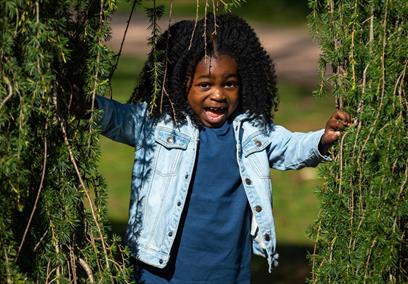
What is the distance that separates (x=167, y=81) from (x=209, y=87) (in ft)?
0.53

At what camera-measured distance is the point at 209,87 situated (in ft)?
13.5

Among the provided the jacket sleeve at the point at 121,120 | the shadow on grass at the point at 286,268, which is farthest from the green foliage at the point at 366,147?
the shadow on grass at the point at 286,268

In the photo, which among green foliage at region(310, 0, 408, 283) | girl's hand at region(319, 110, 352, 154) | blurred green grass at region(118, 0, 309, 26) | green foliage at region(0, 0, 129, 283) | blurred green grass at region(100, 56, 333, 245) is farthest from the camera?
blurred green grass at region(118, 0, 309, 26)

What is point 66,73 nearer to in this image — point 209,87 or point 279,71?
point 209,87

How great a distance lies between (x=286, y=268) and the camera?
7000mm

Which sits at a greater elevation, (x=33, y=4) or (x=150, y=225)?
(x=33, y=4)

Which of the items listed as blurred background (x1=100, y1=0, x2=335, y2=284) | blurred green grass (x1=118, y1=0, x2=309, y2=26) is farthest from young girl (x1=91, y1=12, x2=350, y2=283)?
blurred green grass (x1=118, y1=0, x2=309, y2=26)

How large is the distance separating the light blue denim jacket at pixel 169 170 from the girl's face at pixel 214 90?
67 millimetres

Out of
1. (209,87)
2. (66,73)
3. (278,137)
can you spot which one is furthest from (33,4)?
(278,137)

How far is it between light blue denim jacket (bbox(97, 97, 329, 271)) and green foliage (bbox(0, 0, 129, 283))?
405 mm

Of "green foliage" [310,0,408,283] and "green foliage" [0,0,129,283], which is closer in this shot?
"green foliage" [0,0,129,283]

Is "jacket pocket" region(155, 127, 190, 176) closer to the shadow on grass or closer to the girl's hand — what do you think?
the girl's hand

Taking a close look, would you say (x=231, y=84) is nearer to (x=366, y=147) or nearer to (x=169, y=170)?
(x=169, y=170)

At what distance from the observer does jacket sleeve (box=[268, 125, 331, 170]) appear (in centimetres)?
408
